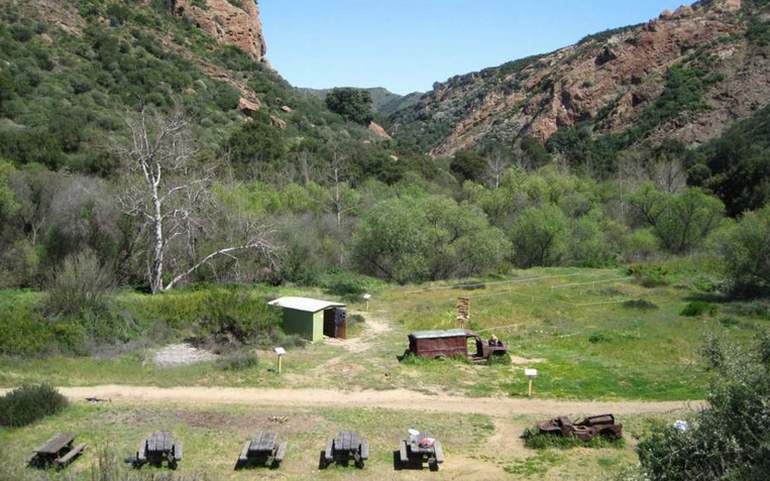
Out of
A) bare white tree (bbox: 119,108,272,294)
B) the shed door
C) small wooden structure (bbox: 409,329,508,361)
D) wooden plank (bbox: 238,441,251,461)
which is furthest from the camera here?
bare white tree (bbox: 119,108,272,294)

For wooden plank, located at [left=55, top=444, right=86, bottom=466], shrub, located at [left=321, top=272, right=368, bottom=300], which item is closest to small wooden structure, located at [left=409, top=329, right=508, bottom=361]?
wooden plank, located at [left=55, top=444, right=86, bottom=466]

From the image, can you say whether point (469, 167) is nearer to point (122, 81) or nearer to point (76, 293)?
point (122, 81)

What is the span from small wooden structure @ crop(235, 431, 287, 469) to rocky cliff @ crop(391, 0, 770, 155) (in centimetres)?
7078

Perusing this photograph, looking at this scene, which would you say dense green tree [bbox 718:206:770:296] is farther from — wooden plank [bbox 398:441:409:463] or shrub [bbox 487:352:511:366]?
Answer: wooden plank [bbox 398:441:409:463]

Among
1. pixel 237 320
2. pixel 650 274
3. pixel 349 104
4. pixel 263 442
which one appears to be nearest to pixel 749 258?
pixel 650 274

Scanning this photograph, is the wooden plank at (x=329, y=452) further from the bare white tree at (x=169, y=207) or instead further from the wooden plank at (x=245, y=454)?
the bare white tree at (x=169, y=207)

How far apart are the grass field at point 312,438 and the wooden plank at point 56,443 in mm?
415

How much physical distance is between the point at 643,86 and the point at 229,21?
51.3m

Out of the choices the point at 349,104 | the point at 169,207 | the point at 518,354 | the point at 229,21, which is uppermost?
the point at 229,21

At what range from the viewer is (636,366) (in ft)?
Result: 71.0

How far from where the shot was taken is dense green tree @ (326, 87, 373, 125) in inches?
3423

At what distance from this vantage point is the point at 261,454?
13.4 metres

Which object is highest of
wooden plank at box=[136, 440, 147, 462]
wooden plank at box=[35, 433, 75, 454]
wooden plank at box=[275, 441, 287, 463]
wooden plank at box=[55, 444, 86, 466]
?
wooden plank at box=[35, 433, 75, 454]

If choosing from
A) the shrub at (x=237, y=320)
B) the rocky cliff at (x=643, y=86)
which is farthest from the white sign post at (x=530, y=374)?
the rocky cliff at (x=643, y=86)
